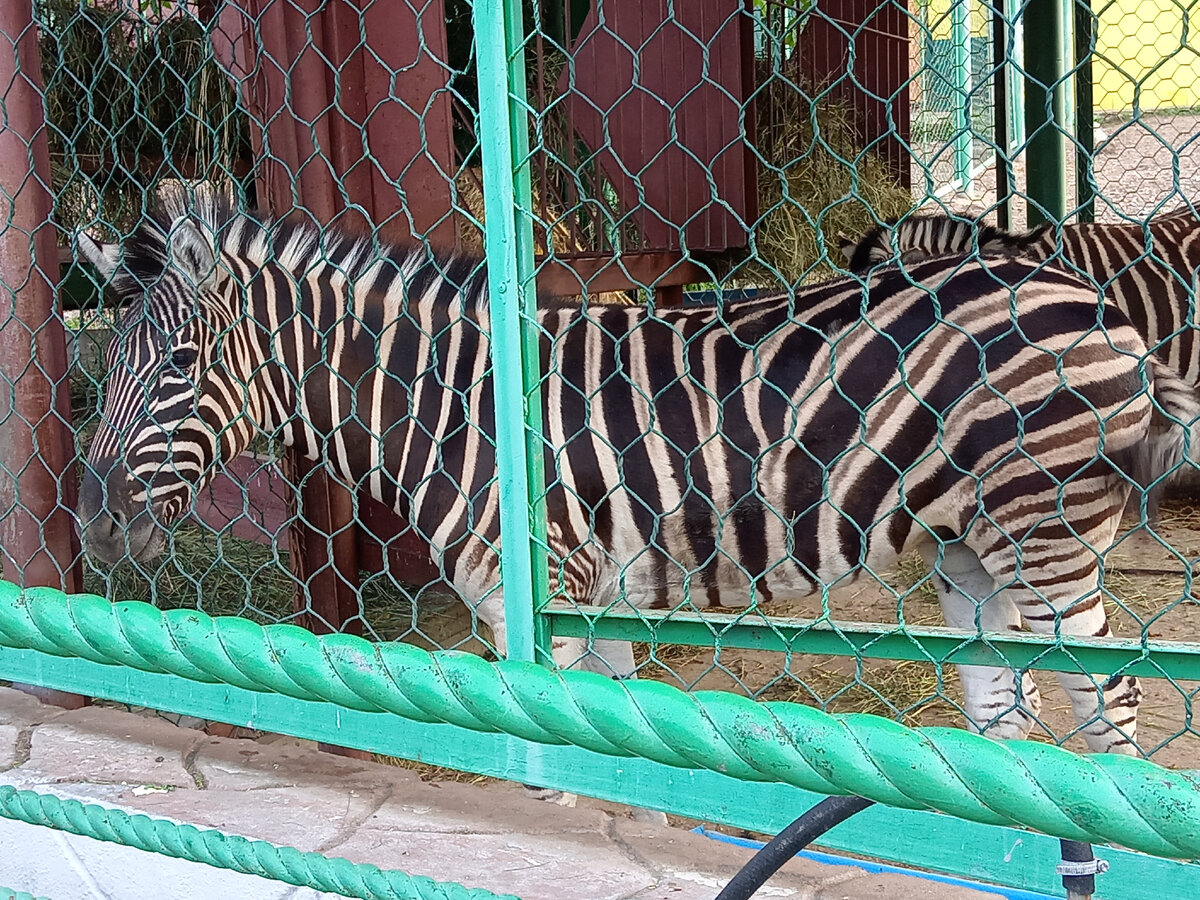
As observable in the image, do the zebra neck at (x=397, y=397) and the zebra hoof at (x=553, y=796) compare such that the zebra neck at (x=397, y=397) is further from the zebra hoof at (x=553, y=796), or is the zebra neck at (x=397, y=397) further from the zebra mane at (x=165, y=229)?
the zebra hoof at (x=553, y=796)

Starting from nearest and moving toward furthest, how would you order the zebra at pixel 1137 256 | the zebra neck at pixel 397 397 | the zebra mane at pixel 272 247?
the zebra neck at pixel 397 397
the zebra mane at pixel 272 247
the zebra at pixel 1137 256

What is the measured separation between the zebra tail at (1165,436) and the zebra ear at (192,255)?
95.6 inches

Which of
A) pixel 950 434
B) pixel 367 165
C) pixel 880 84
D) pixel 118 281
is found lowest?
pixel 950 434

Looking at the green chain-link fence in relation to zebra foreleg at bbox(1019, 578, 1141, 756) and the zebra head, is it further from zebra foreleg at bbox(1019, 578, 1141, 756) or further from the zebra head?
zebra foreleg at bbox(1019, 578, 1141, 756)

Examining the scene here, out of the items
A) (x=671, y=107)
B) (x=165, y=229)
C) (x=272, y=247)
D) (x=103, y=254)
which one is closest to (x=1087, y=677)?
(x=272, y=247)

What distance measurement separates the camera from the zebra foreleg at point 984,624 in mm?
3344

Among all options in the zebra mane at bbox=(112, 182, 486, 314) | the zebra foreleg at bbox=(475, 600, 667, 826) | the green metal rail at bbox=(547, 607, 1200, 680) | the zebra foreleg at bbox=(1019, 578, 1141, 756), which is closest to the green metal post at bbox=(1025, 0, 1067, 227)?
the zebra foreleg at bbox=(1019, 578, 1141, 756)

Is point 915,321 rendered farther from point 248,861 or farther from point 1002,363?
point 248,861

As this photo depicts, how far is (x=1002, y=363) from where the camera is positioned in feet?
9.46

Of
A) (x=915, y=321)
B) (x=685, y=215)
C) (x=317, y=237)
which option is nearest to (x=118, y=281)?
(x=317, y=237)

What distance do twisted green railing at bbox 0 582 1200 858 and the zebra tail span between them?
2.11 meters

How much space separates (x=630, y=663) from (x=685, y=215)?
99.2 inches

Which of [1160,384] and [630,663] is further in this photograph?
[630,663]

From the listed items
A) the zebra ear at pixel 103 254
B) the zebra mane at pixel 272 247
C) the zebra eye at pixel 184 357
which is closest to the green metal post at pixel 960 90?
the zebra mane at pixel 272 247
